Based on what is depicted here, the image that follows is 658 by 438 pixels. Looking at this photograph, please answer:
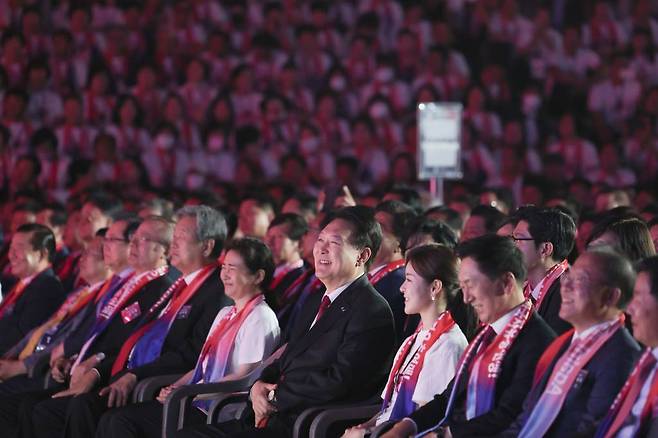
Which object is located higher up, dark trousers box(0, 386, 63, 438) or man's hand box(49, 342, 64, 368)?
man's hand box(49, 342, 64, 368)

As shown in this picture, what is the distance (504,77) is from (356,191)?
2923 millimetres

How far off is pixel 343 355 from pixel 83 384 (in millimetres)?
1834

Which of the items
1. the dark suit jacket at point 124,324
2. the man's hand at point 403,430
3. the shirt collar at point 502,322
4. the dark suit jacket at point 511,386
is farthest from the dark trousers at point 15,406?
the shirt collar at point 502,322

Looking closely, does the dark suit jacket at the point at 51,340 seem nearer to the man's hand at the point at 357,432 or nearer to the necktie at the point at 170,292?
the necktie at the point at 170,292

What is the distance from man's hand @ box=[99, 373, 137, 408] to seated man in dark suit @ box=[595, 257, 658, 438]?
9.66 ft

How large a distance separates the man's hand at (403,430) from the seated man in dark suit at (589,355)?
57cm

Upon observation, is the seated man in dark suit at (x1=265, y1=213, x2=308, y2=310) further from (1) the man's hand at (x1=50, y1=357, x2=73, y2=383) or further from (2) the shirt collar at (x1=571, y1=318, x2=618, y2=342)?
(2) the shirt collar at (x1=571, y1=318, x2=618, y2=342)

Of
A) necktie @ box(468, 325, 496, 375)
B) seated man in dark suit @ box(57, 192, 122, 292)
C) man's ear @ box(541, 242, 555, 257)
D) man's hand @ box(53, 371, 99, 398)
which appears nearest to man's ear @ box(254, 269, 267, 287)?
man's hand @ box(53, 371, 99, 398)

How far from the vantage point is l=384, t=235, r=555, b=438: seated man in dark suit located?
4.62 metres

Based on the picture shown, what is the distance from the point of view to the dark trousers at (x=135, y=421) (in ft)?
20.2

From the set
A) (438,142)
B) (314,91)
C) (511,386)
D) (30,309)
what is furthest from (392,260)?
(314,91)

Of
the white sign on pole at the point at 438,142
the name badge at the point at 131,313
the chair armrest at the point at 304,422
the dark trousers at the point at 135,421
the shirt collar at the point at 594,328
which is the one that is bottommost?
the dark trousers at the point at 135,421

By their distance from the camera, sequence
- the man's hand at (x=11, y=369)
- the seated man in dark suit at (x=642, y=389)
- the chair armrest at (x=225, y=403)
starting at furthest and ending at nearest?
the man's hand at (x=11, y=369), the chair armrest at (x=225, y=403), the seated man in dark suit at (x=642, y=389)

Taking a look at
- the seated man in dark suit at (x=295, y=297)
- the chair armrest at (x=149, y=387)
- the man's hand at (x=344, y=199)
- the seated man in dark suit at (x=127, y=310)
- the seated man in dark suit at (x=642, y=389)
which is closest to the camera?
the seated man in dark suit at (x=642, y=389)
